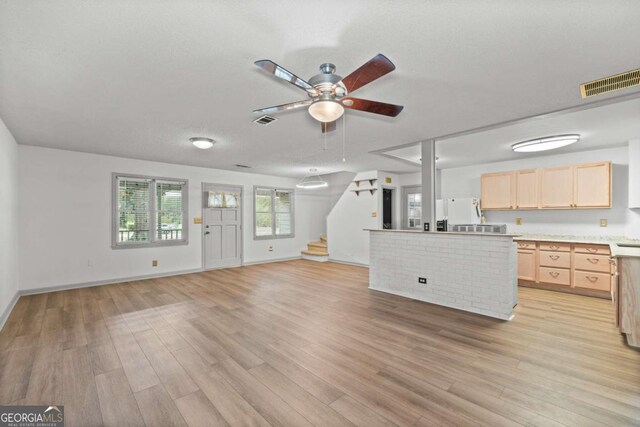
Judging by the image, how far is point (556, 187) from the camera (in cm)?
516

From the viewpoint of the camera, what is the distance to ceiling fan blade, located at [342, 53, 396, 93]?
1.78 meters

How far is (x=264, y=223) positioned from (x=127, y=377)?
595cm

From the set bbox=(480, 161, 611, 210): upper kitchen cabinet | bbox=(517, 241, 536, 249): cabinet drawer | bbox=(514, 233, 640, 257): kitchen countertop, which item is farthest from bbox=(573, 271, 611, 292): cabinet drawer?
bbox=(480, 161, 611, 210): upper kitchen cabinet

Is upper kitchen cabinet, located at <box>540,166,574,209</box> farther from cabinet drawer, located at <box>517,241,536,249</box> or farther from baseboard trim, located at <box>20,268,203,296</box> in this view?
baseboard trim, located at <box>20,268,203,296</box>

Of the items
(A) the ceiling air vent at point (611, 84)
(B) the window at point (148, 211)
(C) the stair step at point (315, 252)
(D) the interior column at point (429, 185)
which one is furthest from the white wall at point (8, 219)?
(A) the ceiling air vent at point (611, 84)

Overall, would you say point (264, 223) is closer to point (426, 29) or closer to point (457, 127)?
point (457, 127)

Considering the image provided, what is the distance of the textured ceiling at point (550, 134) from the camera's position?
3371mm

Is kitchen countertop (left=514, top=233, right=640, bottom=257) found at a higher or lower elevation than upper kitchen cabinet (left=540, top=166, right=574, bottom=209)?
lower

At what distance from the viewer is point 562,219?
211 inches

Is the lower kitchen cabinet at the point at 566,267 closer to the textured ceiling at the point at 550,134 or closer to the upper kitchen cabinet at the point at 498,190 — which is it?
the upper kitchen cabinet at the point at 498,190

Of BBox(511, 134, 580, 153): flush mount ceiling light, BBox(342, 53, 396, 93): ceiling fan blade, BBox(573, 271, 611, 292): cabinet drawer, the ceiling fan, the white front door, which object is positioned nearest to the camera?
BBox(342, 53, 396, 93): ceiling fan blade

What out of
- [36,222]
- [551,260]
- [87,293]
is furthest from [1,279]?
[551,260]

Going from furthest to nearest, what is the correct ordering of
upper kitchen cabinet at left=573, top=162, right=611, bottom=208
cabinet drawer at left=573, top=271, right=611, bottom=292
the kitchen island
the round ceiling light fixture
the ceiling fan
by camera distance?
upper kitchen cabinet at left=573, top=162, right=611, bottom=208 < cabinet drawer at left=573, top=271, right=611, bottom=292 < the kitchen island < the round ceiling light fixture < the ceiling fan

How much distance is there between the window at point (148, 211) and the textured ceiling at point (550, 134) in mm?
5057
